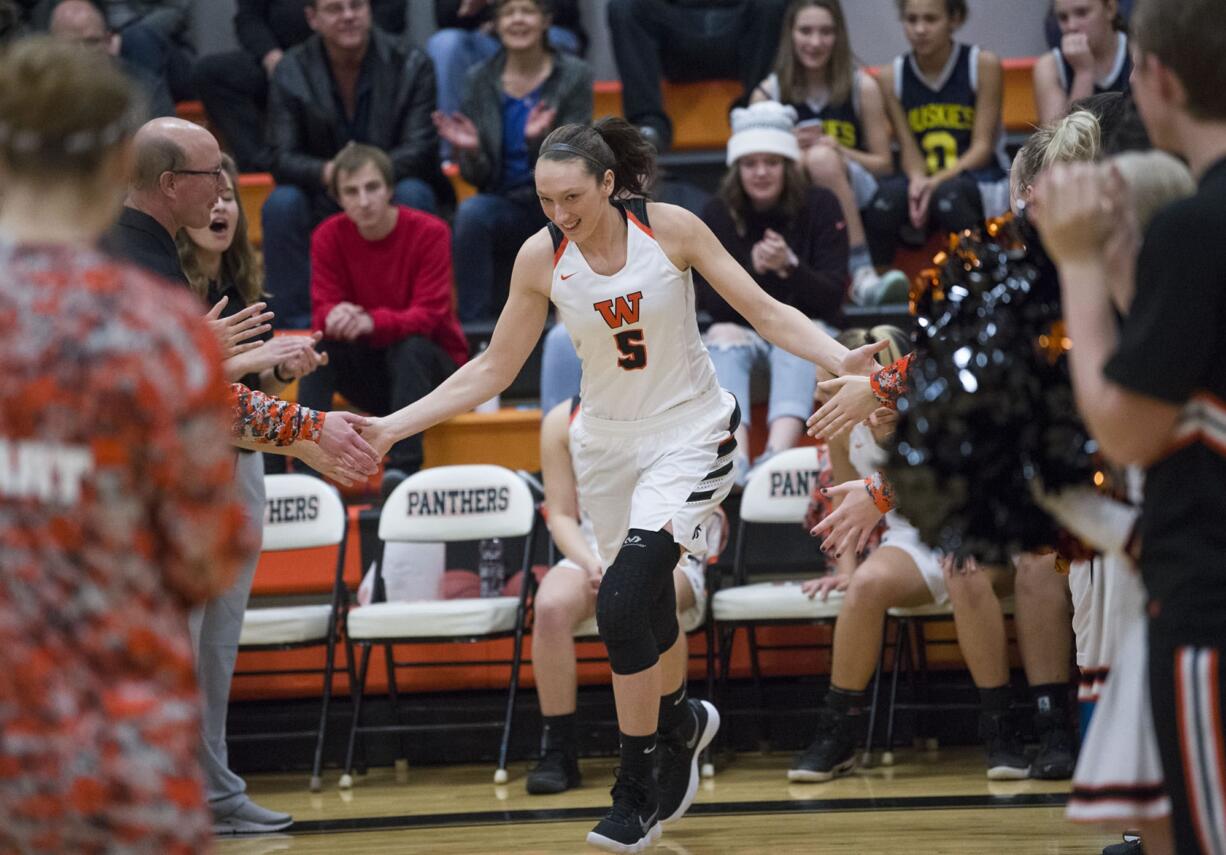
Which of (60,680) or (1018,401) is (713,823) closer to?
(1018,401)

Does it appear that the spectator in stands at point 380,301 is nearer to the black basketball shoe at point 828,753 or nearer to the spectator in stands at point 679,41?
the spectator in stands at point 679,41

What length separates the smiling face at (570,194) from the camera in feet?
14.8

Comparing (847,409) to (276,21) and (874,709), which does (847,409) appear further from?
(276,21)

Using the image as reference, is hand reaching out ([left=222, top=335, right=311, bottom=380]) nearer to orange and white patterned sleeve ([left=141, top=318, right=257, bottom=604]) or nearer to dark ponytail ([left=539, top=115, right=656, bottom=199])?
dark ponytail ([left=539, top=115, right=656, bottom=199])

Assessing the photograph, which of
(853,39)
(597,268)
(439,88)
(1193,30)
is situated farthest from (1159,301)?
(853,39)

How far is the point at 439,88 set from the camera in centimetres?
877

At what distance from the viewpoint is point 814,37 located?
7977mm

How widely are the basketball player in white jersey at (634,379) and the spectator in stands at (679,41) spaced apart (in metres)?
3.79

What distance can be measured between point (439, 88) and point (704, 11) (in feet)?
5.32

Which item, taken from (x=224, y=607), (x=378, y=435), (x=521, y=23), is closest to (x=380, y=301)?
(x=521, y=23)

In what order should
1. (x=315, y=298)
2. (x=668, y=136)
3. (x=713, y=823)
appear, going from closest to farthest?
(x=713, y=823) → (x=315, y=298) → (x=668, y=136)

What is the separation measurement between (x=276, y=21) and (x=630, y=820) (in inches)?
250

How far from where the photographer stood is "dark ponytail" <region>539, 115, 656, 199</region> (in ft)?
15.0

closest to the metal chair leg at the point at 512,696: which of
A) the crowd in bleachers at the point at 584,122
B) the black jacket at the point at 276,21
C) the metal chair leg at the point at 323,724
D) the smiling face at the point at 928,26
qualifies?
the crowd in bleachers at the point at 584,122
